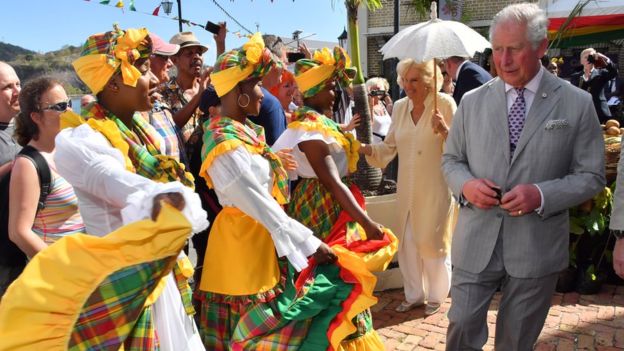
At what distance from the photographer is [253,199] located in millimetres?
2592

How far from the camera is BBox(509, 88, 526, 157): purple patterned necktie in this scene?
109 inches

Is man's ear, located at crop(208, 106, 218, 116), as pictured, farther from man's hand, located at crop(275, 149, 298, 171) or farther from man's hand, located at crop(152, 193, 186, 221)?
man's hand, located at crop(152, 193, 186, 221)

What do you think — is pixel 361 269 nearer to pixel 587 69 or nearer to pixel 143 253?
pixel 143 253

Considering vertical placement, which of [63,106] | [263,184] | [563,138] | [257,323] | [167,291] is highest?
[63,106]

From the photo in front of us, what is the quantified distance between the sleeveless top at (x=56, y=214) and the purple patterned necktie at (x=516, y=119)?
7.69 ft

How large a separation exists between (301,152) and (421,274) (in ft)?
6.69

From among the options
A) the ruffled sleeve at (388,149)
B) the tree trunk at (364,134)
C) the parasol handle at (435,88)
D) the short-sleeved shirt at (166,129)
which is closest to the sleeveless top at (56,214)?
the short-sleeved shirt at (166,129)

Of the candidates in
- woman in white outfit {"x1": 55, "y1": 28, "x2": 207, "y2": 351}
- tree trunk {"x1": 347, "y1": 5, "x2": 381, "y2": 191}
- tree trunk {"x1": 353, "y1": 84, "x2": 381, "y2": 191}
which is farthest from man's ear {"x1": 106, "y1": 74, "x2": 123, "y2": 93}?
tree trunk {"x1": 353, "y1": 84, "x2": 381, "y2": 191}

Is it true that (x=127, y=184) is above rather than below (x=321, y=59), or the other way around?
below

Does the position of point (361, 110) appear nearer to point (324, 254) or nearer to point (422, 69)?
point (422, 69)

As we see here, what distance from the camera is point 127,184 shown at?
1912mm

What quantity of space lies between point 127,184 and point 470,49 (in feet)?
10.4

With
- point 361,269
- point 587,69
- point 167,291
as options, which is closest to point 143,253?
point 167,291

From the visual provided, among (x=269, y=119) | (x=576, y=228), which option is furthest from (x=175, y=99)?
(x=576, y=228)
